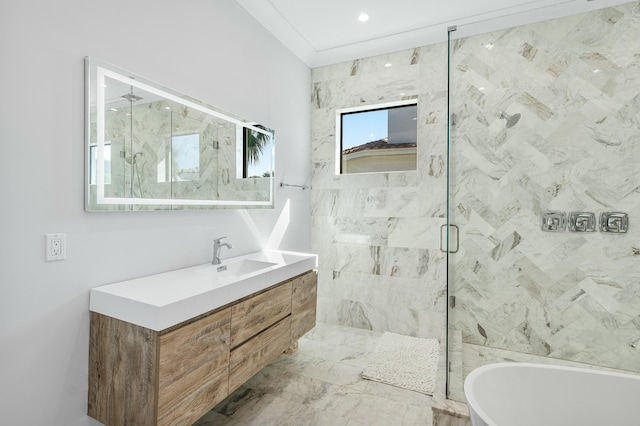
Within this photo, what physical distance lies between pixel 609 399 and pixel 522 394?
354mm

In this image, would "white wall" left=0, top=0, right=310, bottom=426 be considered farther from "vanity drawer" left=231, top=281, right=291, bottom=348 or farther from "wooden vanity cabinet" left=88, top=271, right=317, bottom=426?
"vanity drawer" left=231, top=281, right=291, bottom=348

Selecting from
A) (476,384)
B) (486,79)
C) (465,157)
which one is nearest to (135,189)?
(476,384)

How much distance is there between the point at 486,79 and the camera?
7.78 ft

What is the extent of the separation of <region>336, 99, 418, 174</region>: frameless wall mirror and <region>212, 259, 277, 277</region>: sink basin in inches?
60.9

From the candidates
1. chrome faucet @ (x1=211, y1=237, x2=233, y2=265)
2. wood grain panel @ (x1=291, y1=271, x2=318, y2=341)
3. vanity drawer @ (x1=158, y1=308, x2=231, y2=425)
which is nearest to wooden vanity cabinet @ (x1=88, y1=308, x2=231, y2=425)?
vanity drawer @ (x1=158, y1=308, x2=231, y2=425)

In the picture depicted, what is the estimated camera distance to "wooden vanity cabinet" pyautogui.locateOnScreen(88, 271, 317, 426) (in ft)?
4.21

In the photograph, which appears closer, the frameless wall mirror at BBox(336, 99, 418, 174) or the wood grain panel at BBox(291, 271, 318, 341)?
the wood grain panel at BBox(291, 271, 318, 341)

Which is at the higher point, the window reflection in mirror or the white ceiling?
the white ceiling

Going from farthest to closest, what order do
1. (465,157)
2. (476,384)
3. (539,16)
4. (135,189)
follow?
(465,157) < (539,16) < (135,189) < (476,384)

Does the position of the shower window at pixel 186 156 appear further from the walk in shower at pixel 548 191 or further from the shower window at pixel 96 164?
the walk in shower at pixel 548 191

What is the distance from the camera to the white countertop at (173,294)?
4.24ft

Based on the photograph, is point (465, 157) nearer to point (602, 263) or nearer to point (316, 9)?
point (602, 263)

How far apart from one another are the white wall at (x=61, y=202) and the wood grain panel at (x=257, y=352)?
65 cm

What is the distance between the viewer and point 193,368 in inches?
55.8
